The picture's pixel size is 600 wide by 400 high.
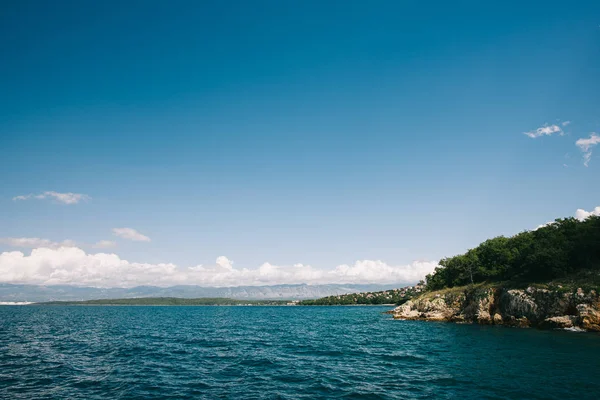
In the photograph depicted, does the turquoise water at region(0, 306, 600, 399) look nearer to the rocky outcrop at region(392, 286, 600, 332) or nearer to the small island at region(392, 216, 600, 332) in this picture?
the rocky outcrop at region(392, 286, 600, 332)

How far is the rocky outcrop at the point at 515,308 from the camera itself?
2286 inches

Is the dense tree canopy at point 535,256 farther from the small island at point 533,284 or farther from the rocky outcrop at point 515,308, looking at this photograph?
the rocky outcrop at point 515,308

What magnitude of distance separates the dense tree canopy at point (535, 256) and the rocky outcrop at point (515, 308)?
24.4ft

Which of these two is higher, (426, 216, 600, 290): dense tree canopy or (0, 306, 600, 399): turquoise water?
(426, 216, 600, 290): dense tree canopy

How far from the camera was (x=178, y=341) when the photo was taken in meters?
56.4

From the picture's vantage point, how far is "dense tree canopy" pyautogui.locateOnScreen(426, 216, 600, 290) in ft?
231

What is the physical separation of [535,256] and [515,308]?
12.7m

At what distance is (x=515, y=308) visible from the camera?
71750 millimetres

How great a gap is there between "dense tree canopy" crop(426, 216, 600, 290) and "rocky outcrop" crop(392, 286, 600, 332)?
7435 millimetres

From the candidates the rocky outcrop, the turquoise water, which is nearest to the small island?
the rocky outcrop

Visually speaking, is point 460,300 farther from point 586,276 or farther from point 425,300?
point 586,276

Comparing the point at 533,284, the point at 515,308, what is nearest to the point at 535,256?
the point at 533,284

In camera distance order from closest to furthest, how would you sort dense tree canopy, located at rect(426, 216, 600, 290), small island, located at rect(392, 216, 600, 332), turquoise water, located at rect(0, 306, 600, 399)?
1. turquoise water, located at rect(0, 306, 600, 399)
2. small island, located at rect(392, 216, 600, 332)
3. dense tree canopy, located at rect(426, 216, 600, 290)

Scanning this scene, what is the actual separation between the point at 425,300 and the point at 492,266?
23.3 m
